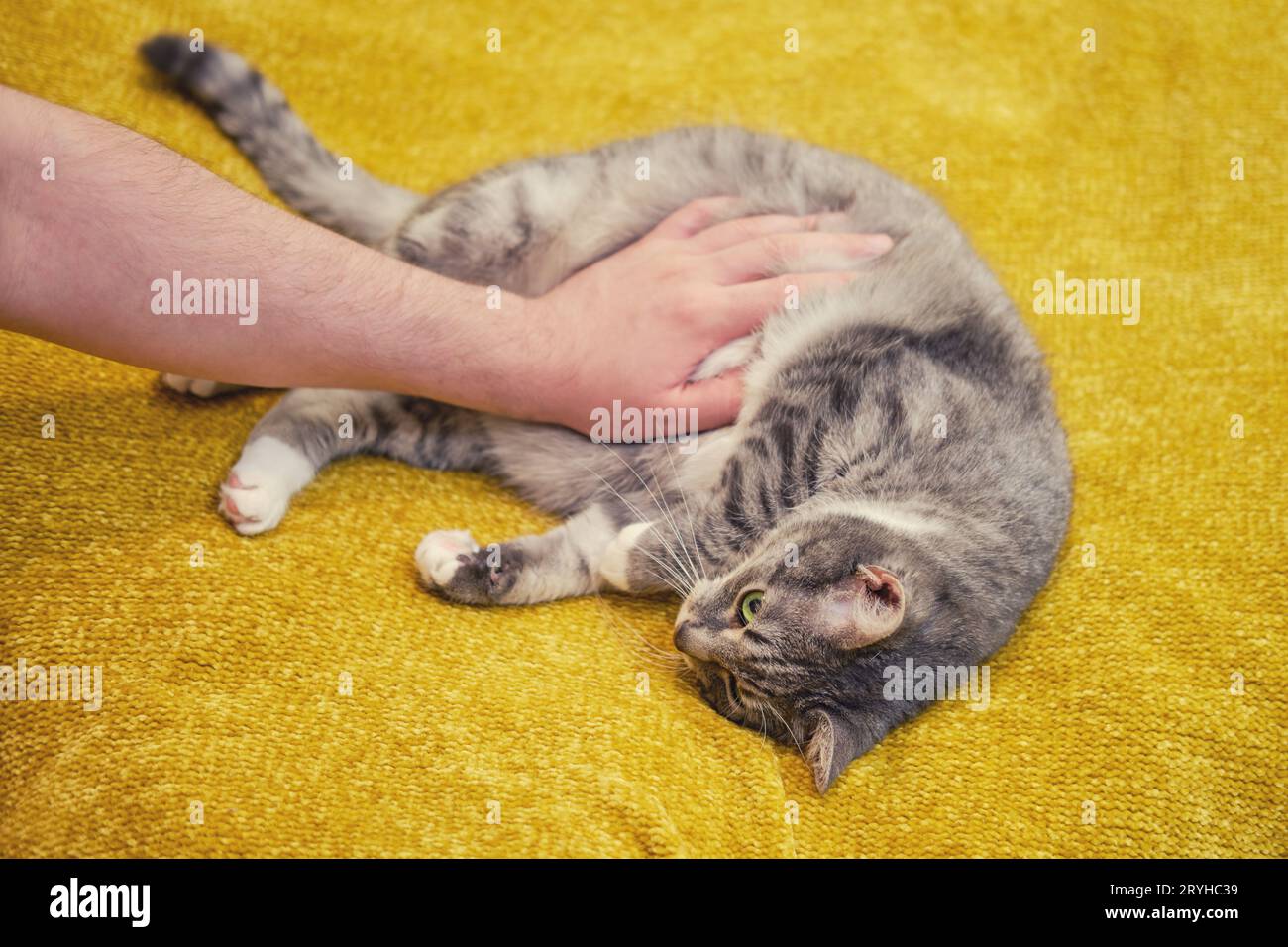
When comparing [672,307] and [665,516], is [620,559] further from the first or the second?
[672,307]

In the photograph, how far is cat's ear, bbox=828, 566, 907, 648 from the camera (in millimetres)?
1440

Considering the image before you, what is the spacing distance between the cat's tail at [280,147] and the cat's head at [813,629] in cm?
126

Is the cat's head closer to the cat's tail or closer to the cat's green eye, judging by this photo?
the cat's green eye

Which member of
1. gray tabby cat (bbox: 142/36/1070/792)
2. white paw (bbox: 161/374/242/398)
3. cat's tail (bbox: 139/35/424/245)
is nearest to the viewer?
gray tabby cat (bbox: 142/36/1070/792)

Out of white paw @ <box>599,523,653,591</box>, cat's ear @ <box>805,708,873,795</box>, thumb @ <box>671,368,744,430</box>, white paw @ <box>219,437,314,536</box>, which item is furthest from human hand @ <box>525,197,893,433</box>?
cat's ear @ <box>805,708,873,795</box>

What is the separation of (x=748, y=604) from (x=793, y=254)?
0.75 meters

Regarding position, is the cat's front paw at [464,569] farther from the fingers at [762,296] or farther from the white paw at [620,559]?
the fingers at [762,296]

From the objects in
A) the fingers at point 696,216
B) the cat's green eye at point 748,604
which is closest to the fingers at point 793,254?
the fingers at point 696,216

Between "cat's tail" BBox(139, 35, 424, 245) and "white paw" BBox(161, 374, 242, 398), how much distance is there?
0.55 metres

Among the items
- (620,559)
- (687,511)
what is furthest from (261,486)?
(687,511)

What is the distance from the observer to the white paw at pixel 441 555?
1.69 meters

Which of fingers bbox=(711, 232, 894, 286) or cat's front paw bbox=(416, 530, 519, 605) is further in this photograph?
fingers bbox=(711, 232, 894, 286)

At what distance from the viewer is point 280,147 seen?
2.30 m

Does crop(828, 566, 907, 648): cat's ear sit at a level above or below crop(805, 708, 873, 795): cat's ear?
above
